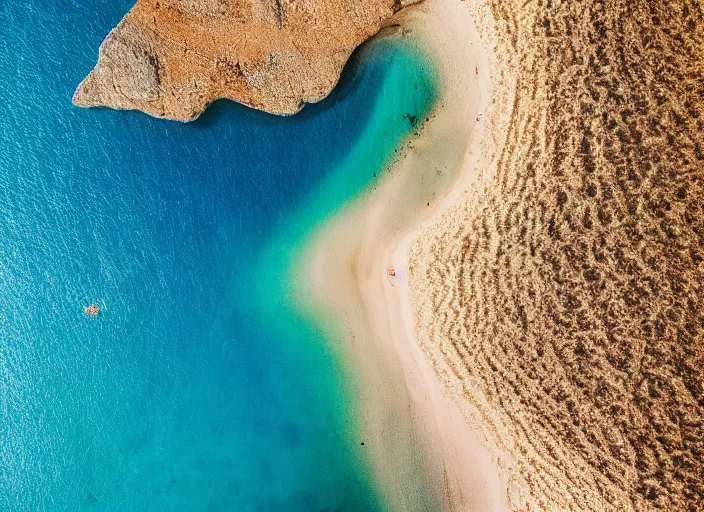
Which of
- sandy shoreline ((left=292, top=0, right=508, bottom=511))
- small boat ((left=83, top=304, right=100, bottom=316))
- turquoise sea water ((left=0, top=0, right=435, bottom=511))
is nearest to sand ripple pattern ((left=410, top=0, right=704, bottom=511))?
sandy shoreline ((left=292, top=0, right=508, bottom=511))

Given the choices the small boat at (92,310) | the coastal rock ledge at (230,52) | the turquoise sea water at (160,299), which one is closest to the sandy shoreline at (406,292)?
the turquoise sea water at (160,299)

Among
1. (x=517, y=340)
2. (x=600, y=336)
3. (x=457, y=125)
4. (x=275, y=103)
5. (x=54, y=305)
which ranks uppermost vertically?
(x=275, y=103)

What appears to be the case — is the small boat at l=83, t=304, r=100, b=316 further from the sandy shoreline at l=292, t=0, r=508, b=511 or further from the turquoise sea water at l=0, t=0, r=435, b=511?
the sandy shoreline at l=292, t=0, r=508, b=511

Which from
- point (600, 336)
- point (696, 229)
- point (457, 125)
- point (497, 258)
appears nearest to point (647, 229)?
point (696, 229)

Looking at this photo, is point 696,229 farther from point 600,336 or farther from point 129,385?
point 129,385

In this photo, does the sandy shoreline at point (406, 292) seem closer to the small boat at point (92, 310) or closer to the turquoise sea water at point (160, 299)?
the turquoise sea water at point (160, 299)

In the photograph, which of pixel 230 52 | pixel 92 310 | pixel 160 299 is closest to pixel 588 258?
pixel 230 52

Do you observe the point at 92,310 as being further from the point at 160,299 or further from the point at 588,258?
the point at 588,258
